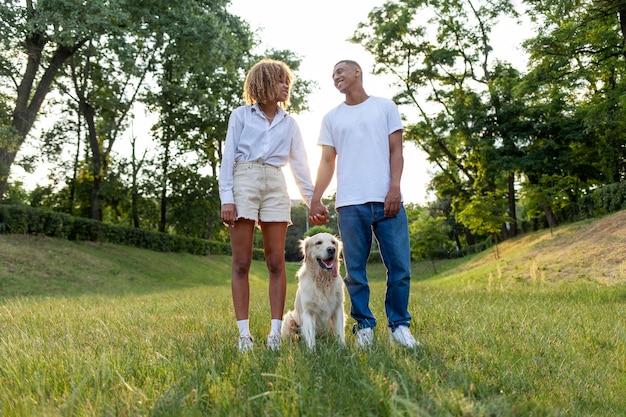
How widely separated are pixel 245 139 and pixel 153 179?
28.9 metres

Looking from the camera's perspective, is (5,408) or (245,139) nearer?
(5,408)

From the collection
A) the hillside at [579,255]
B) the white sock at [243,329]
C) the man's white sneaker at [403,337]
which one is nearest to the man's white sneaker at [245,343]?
the white sock at [243,329]

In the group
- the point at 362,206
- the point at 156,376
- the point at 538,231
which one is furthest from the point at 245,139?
the point at 538,231

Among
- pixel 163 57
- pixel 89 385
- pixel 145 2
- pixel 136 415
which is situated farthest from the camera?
pixel 163 57

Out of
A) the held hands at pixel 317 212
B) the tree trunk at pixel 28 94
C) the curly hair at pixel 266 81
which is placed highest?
the tree trunk at pixel 28 94

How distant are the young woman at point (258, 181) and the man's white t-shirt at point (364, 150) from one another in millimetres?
495

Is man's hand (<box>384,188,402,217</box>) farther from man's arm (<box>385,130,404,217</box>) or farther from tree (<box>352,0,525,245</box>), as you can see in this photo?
tree (<box>352,0,525,245</box>)

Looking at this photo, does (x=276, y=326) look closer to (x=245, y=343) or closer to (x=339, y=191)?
(x=245, y=343)

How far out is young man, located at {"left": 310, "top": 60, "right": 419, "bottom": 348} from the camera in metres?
4.28

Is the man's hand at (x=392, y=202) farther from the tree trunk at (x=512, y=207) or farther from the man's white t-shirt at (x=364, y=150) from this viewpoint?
the tree trunk at (x=512, y=207)

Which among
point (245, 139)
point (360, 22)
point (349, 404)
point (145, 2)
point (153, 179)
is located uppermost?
point (360, 22)

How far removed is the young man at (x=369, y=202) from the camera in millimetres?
4281

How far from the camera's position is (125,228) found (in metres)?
26.0

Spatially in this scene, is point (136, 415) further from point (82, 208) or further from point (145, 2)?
point (82, 208)
